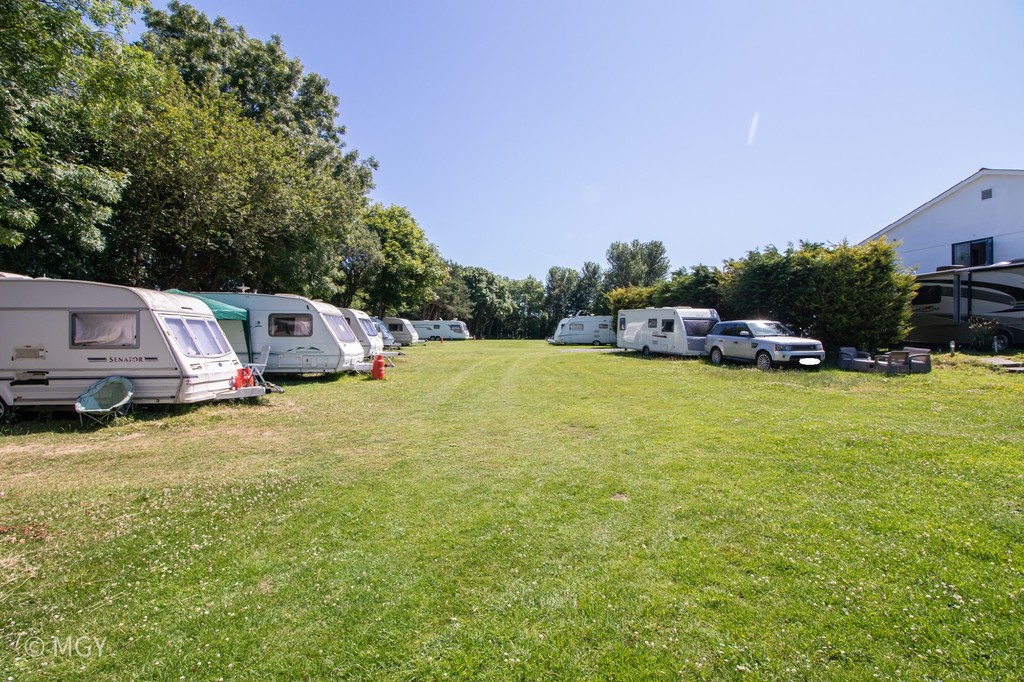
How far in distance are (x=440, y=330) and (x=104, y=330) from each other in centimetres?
3900

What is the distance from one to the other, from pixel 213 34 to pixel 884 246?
28.8 metres

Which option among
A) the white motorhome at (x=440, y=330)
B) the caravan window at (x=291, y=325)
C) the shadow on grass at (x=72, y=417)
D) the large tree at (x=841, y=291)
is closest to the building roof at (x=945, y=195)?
the large tree at (x=841, y=291)

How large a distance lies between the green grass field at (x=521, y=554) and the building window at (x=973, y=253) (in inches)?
862

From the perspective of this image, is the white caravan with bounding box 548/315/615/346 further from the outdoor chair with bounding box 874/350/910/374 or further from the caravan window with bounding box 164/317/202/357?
the caravan window with bounding box 164/317/202/357

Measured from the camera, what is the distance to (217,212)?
15867mm

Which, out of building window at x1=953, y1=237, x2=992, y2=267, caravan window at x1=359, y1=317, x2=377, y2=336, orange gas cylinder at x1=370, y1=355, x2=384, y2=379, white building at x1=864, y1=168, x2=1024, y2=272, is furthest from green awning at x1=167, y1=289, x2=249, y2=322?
building window at x1=953, y1=237, x2=992, y2=267

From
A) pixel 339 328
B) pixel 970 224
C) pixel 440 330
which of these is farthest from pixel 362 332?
pixel 970 224

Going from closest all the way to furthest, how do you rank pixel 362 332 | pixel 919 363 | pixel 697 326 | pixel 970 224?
pixel 919 363 < pixel 362 332 < pixel 697 326 < pixel 970 224

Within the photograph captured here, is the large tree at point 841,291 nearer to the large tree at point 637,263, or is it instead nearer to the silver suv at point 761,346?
the silver suv at point 761,346

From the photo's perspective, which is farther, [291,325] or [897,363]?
[291,325]

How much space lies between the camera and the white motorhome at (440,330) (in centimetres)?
4638

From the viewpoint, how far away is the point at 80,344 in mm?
8508

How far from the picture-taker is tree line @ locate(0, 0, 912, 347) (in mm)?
7469

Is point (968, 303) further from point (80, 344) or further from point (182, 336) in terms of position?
point (80, 344)
